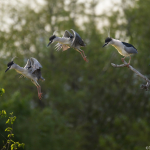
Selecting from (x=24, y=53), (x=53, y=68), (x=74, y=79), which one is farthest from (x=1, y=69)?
(x=74, y=79)

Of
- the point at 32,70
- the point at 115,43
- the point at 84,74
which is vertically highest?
the point at 115,43

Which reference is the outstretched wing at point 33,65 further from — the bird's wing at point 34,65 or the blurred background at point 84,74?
the blurred background at point 84,74

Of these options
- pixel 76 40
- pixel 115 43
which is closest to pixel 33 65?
pixel 76 40

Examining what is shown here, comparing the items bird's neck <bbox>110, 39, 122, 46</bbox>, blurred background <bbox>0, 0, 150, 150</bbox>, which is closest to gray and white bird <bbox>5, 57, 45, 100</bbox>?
bird's neck <bbox>110, 39, 122, 46</bbox>

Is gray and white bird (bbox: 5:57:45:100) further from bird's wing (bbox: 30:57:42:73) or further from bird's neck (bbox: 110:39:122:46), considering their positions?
bird's neck (bbox: 110:39:122:46)

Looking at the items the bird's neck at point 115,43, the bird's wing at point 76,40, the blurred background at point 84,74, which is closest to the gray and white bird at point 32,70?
the bird's wing at point 76,40

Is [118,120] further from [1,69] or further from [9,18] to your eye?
[9,18]

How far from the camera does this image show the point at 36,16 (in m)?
25.4

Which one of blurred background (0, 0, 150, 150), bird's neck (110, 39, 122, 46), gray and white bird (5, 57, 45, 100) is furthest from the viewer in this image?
blurred background (0, 0, 150, 150)

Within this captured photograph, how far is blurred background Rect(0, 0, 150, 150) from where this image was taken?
22281mm

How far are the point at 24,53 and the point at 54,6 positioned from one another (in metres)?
5.77

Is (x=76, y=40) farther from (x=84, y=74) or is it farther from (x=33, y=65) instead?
(x=84, y=74)

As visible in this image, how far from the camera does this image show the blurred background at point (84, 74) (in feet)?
73.1

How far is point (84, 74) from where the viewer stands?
2555 centimetres
